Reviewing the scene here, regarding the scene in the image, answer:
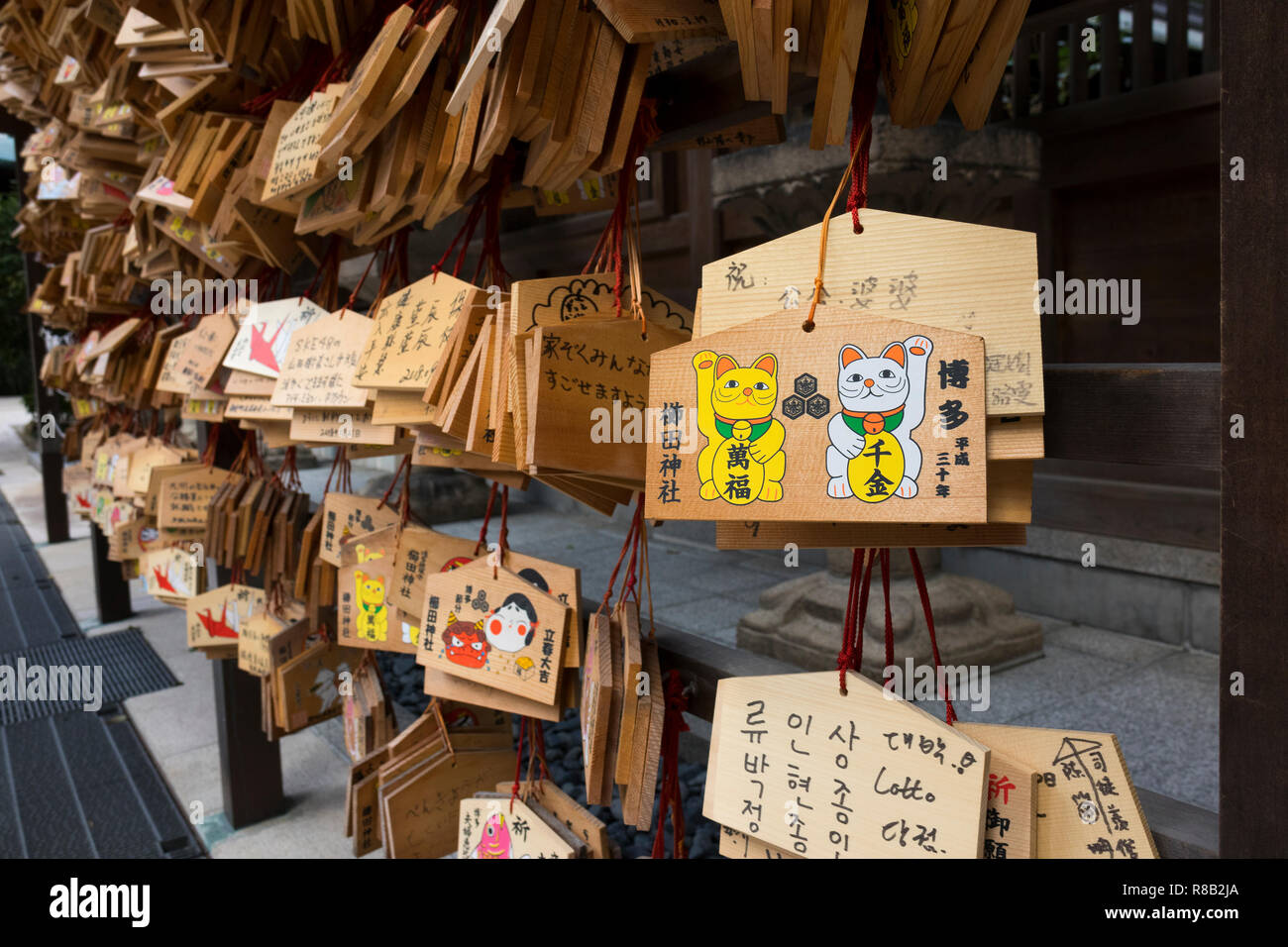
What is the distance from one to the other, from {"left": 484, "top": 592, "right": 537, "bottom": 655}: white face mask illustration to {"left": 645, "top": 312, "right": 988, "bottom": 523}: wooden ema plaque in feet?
1.98

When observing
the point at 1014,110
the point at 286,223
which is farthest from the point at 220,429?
the point at 1014,110

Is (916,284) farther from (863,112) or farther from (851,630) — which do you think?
(851,630)

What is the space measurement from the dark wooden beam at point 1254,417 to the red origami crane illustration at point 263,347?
1.66 meters

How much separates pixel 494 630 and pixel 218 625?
5.25 feet

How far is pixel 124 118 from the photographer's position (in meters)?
2.89

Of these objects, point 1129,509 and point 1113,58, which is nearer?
point 1113,58

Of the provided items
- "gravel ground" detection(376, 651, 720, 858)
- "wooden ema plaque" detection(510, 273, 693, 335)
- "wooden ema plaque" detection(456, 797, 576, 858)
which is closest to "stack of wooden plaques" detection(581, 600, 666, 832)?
"wooden ema plaque" detection(456, 797, 576, 858)

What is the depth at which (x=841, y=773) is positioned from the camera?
929 millimetres

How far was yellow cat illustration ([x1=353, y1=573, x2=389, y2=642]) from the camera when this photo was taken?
1.80 m

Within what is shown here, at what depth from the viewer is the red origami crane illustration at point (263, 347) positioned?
1914 mm

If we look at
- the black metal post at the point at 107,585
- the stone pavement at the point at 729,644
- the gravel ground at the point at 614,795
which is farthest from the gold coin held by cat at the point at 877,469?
the black metal post at the point at 107,585

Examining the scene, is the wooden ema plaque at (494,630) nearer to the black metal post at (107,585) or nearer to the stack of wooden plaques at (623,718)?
the stack of wooden plaques at (623,718)

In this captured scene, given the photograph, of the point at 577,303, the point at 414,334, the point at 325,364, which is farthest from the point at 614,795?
the point at 577,303

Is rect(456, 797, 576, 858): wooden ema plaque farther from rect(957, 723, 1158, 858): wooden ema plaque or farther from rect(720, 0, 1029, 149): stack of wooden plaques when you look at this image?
rect(720, 0, 1029, 149): stack of wooden plaques
